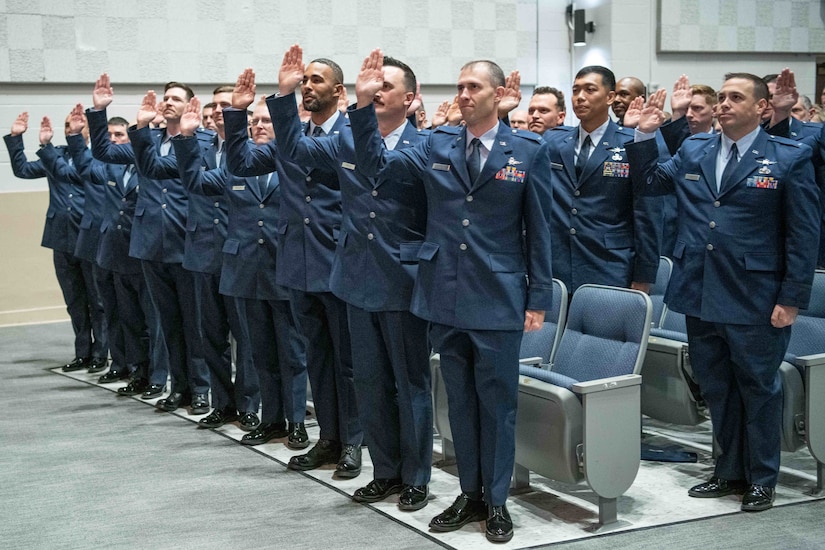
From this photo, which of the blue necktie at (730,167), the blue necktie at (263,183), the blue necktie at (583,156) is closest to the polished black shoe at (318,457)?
the blue necktie at (263,183)

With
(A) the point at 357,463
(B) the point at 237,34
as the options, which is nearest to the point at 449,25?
(B) the point at 237,34

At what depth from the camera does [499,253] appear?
3490mm

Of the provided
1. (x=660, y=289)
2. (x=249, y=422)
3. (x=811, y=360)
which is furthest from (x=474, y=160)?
(x=249, y=422)

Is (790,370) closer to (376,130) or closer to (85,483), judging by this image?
(376,130)

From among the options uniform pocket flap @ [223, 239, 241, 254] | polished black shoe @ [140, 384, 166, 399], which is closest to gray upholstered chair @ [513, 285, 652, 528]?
uniform pocket flap @ [223, 239, 241, 254]

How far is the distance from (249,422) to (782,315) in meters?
2.59

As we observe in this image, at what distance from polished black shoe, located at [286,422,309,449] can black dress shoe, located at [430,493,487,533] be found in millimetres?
1255

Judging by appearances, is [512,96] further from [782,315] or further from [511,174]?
[782,315]

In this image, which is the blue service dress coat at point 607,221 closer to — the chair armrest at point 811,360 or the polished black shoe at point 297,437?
the chair armrest at point 811,360

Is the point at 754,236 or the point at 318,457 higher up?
the point at 754,236

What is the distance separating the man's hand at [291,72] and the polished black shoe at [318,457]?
150 centimetres

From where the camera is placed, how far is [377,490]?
3971 millimetres

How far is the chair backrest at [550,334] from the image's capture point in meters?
4.09

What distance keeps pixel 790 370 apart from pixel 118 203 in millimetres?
4013
